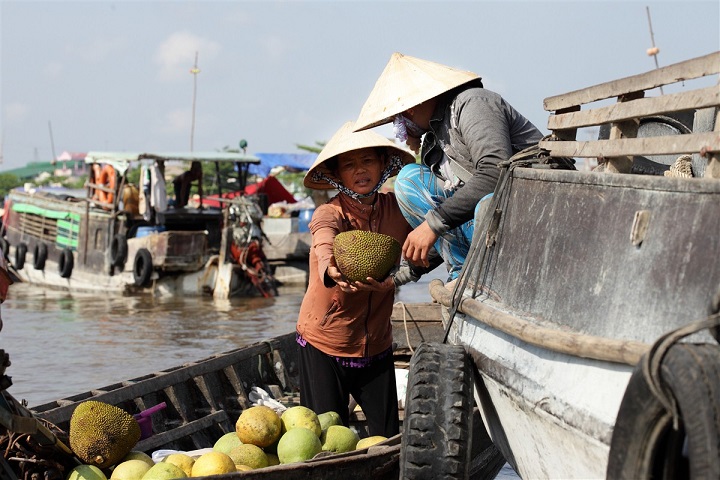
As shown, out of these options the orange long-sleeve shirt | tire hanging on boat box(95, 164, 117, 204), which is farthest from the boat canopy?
the orange long-sleeve shirt

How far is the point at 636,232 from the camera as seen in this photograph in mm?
2361

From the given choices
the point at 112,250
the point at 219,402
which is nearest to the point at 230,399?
the point at 219,402

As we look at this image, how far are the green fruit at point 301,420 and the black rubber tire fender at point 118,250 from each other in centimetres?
1238

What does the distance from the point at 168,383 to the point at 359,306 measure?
1313mm

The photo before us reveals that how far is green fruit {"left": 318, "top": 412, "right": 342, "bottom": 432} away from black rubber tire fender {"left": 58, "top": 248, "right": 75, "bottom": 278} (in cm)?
1372

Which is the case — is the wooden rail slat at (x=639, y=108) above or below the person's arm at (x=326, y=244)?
above

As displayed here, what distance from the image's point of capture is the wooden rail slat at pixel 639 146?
7.66 ft

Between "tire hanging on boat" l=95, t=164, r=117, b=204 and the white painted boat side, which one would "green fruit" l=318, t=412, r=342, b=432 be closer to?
the white painted boat side

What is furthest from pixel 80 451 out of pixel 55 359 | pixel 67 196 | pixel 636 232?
pixel 67 196

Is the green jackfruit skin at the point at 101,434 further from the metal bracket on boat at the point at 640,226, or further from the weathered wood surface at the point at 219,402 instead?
the metal bracket on boat at the point at 640,226

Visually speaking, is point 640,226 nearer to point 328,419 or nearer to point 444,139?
point 444,139

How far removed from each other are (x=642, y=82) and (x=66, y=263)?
51.0 ft

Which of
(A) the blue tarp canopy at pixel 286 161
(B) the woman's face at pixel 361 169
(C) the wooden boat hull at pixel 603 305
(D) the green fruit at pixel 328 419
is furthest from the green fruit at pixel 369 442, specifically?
(A) the blue tarp canopy at pixel 286 161

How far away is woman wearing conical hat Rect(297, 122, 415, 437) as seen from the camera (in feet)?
14.0
